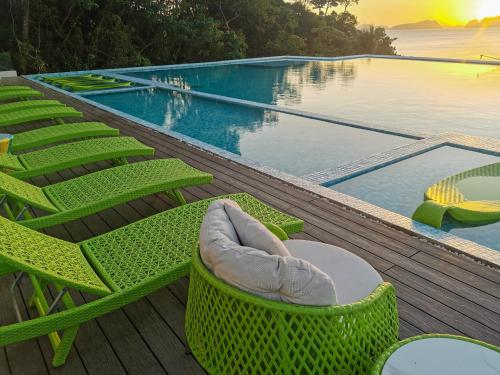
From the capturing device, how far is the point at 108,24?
57.6 feet

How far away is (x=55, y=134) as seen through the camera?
4840 millimetres

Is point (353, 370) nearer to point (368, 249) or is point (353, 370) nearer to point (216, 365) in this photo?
point (216, 365)

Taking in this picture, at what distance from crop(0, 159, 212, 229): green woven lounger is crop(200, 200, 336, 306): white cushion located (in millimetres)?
1695

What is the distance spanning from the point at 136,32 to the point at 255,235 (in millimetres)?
19028

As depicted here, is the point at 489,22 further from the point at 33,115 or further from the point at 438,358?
the point at 438,358

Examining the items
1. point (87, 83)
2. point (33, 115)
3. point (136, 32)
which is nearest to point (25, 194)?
point (33, 115)

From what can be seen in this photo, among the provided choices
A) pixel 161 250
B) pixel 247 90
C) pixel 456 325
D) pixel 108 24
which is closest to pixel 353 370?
pixel 456 325

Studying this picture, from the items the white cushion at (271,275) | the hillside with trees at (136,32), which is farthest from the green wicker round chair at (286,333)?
the hillside with trees at (136,32)

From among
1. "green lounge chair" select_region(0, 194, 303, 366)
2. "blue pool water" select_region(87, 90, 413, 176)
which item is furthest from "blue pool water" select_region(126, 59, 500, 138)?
"green lounge chair" select_region(0, 194, 303, 366)

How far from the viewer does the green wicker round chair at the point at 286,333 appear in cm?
148

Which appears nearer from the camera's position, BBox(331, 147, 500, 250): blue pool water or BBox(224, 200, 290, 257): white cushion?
BBox(224, 200, 290, 257): white cushion

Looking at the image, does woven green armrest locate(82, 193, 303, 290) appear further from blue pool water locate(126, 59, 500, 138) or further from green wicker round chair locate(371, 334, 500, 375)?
blue pool water locate(126, 59, 500, 138)

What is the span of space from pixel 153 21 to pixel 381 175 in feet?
52.3

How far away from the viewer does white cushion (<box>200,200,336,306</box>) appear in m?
1.45
